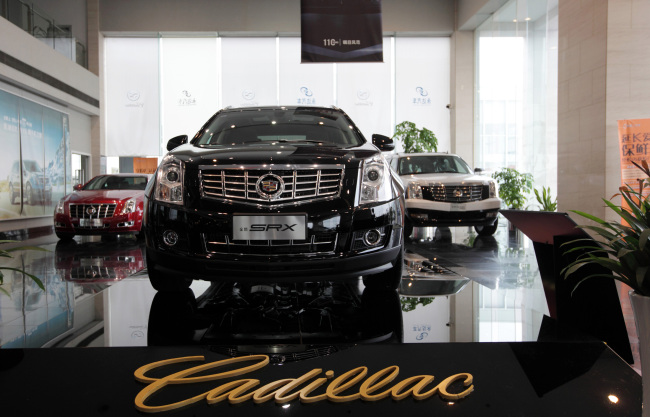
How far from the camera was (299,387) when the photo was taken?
1782 mm

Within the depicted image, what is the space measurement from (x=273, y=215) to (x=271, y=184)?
0.54 ft

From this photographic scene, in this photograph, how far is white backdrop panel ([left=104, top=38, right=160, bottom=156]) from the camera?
15.4 m

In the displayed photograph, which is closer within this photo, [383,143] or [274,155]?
[274,155]

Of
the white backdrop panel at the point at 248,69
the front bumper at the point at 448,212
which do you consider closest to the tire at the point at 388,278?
the front bumper at the point at 448,212

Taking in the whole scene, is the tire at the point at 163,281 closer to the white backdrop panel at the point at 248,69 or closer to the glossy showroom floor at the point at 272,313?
the glossy showroom floor at the point at 272,313

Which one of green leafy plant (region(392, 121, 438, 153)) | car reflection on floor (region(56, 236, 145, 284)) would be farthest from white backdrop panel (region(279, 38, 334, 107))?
car reflection on floor (region(56, 236, 145, 284))

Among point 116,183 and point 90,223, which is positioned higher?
point 116,183

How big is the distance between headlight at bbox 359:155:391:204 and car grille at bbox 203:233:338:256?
11.2 inches

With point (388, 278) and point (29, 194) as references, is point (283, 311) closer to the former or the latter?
point (388, 278)

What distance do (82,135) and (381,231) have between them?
1422cm

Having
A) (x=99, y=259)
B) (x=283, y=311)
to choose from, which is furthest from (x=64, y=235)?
(x=283, y=311)

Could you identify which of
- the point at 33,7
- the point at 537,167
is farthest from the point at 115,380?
the point at 33,7

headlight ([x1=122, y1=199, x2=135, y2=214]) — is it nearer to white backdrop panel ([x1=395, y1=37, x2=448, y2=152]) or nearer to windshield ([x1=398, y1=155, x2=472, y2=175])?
windshield ([x1=398, y1=155, x2=472, y2=175])

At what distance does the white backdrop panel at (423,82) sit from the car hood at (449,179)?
8.25m
